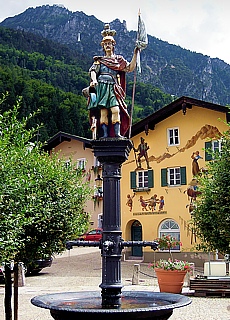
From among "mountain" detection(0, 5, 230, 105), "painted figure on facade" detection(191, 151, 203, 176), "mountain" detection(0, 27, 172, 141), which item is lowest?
"painted figure on facade" detection(191, 151, 203, 176)

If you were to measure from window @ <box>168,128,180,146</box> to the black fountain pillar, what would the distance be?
863 inches

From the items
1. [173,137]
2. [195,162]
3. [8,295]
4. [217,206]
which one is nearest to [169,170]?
[195,162]

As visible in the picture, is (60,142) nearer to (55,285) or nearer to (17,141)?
(55,285)

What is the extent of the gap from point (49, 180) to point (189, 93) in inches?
6404

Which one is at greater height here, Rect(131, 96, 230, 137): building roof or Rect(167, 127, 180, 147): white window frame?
Rect(131, 96, 230, 137): building roof

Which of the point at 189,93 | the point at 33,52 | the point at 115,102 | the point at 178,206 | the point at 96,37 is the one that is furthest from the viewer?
the point at 96,37

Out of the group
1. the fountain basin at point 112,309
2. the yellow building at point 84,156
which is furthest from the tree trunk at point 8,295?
the yellow building at point 84,156

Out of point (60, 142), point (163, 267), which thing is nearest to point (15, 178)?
point (163, 267)

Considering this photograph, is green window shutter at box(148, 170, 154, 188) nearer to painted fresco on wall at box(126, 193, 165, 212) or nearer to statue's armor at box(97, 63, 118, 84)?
painted fresco on wall at box(126, 193, 165, 212)

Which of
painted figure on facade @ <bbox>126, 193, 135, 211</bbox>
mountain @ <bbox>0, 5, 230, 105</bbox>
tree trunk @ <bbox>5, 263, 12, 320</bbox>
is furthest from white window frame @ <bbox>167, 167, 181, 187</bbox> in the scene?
mountain @ <bbox>0, 5, 230, 105</bbox>

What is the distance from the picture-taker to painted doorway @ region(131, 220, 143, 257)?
2998 cm

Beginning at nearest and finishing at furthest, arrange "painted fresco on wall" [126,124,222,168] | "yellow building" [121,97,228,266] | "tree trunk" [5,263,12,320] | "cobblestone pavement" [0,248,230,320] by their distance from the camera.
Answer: "tree trunk" [5,263,12,320] → "cobblestone pavement" [0,248,230,320] → "painted fresco on wall" [126,124,222,168] → "yellow building" [121,97,228,266]

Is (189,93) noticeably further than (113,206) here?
Yes

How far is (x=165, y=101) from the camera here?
78688 millimetres
